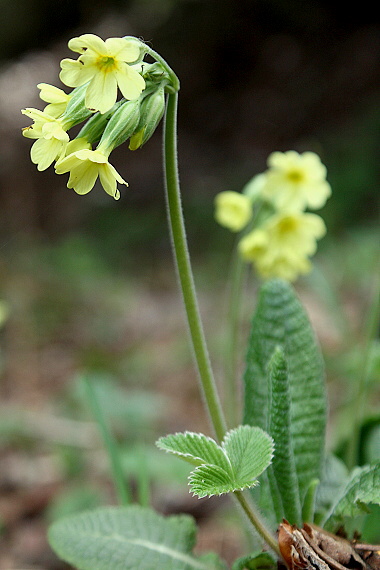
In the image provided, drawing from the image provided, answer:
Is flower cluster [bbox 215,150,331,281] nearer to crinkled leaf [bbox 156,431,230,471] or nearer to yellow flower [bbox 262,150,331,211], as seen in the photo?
yellow flower [bbox 262,150,331,211]

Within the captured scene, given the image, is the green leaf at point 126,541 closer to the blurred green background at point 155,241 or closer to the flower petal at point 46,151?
the blurred green background at point 155,241

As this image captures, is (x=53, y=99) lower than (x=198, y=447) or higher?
higher

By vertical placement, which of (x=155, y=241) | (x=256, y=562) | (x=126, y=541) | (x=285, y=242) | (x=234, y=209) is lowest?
(x=256, y=562)

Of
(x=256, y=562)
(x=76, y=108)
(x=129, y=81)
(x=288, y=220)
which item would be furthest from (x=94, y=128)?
(x=288, y=220)

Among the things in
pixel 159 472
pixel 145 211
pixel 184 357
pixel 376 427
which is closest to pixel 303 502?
pixel 376 427

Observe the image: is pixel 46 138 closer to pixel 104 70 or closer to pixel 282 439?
pixel 104 70

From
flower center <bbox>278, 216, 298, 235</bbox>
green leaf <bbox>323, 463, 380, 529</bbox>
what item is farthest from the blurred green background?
flower center <bbox>278, 216, 298, 235</bbox>

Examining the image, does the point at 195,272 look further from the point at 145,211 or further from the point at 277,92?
the point at 277,92
